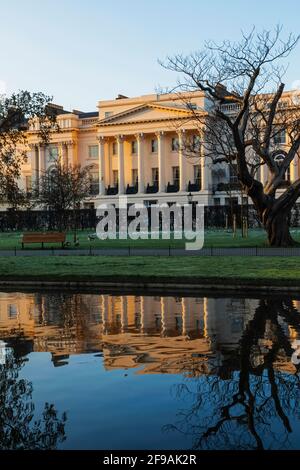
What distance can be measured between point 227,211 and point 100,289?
162 feet

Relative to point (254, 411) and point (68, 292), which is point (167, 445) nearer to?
point (254, 411)

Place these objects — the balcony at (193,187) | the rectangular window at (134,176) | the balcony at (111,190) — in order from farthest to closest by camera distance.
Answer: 1. the rectangular window at (134,176)
2. the balcony at (111,190)
3. the balcony at (193,187)

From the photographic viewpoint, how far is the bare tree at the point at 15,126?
2395cm

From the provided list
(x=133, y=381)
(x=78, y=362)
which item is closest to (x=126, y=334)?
(x=78, y=362)

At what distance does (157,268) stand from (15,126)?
823 cm

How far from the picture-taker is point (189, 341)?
33.9 feet

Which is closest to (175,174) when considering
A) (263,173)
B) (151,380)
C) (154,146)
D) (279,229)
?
(154,146)

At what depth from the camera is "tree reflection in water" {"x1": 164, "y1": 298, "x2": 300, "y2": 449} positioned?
18.9 ft

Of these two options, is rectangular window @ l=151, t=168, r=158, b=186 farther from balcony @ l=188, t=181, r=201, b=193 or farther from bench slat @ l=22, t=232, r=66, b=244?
bench slat @ l=22, t=232, r=66, b=244

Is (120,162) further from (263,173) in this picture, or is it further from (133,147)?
(263,173)

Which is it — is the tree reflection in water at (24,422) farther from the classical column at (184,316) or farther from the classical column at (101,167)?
the classical column at (101,167)

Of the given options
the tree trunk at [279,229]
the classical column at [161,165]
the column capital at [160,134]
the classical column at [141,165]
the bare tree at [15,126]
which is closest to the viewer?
the bare tree at [15,126]

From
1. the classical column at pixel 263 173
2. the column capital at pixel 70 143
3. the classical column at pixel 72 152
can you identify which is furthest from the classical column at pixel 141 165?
the classical column at pixel 263 173
